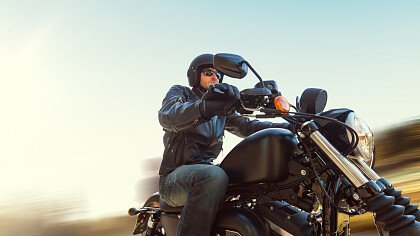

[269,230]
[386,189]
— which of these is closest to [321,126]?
[386,189]

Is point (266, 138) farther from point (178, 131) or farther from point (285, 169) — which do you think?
point (178, 131)

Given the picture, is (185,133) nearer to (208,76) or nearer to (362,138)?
(208,76)

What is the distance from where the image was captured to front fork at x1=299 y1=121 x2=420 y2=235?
168cm

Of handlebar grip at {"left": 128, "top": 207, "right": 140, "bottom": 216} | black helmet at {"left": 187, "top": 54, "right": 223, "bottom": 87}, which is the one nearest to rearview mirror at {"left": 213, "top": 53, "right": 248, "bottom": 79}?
black helmet at {"left": 187, "top": 54, "right": 223, "bottom": 87}

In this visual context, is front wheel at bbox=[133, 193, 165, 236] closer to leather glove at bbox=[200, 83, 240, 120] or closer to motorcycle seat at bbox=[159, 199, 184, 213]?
motorcycle seat at bbox=[159, 199, 184, 213]

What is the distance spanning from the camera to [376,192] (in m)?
1.74

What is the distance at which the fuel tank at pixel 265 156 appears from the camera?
7.14 ft

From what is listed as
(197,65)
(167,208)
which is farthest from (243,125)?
(167,208)

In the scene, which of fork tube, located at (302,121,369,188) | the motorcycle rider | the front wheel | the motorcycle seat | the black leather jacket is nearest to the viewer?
fork tube, located at (302,121,369,188)

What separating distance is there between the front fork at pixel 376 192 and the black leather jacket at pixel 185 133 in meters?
0.67

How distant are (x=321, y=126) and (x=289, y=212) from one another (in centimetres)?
46

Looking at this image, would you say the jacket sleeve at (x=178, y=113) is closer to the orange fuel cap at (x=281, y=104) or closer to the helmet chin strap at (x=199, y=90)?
the helmet chin strap at (x=199, y=90)

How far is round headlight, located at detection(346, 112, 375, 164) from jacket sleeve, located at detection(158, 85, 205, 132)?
721mm

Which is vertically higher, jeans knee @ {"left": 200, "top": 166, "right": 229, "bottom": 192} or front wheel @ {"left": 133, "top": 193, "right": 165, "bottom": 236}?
jeans knee @ {"left": 200, "top": 166, "right": 229, "bottom": 192}
